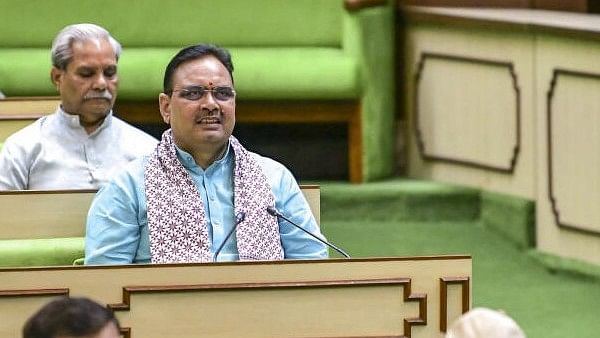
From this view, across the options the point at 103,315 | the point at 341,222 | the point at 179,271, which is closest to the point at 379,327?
the point at 179,271

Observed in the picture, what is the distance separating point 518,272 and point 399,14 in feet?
3.63

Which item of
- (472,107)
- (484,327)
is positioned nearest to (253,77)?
(472,107)

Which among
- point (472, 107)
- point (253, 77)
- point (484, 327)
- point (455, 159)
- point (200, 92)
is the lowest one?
point (455, 159)

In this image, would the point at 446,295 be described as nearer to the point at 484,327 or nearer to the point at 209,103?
the point at 209,103

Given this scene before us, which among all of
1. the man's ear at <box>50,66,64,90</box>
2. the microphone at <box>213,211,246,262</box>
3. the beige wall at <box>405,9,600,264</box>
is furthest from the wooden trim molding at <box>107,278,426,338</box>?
the beige wall at <box>405,9,600,264</box>

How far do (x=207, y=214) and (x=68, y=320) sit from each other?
120 cm

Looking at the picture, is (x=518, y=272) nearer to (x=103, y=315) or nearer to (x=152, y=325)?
(x=152, y=325)

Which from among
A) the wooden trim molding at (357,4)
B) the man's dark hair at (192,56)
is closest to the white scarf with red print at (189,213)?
the man's dark hair at (192,56)

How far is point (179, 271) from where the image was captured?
284 cm

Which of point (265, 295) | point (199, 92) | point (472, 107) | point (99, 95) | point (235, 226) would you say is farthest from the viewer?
point (472, 107)

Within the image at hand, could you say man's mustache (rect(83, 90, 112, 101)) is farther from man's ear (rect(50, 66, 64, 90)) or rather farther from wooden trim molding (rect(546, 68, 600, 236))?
wooden trim molding (rect(546, 68, 600, 236))

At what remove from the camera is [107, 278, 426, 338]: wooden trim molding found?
2.83m

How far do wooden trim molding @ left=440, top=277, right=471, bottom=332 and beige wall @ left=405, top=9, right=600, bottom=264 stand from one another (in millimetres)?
1890

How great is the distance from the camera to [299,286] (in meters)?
2.88
